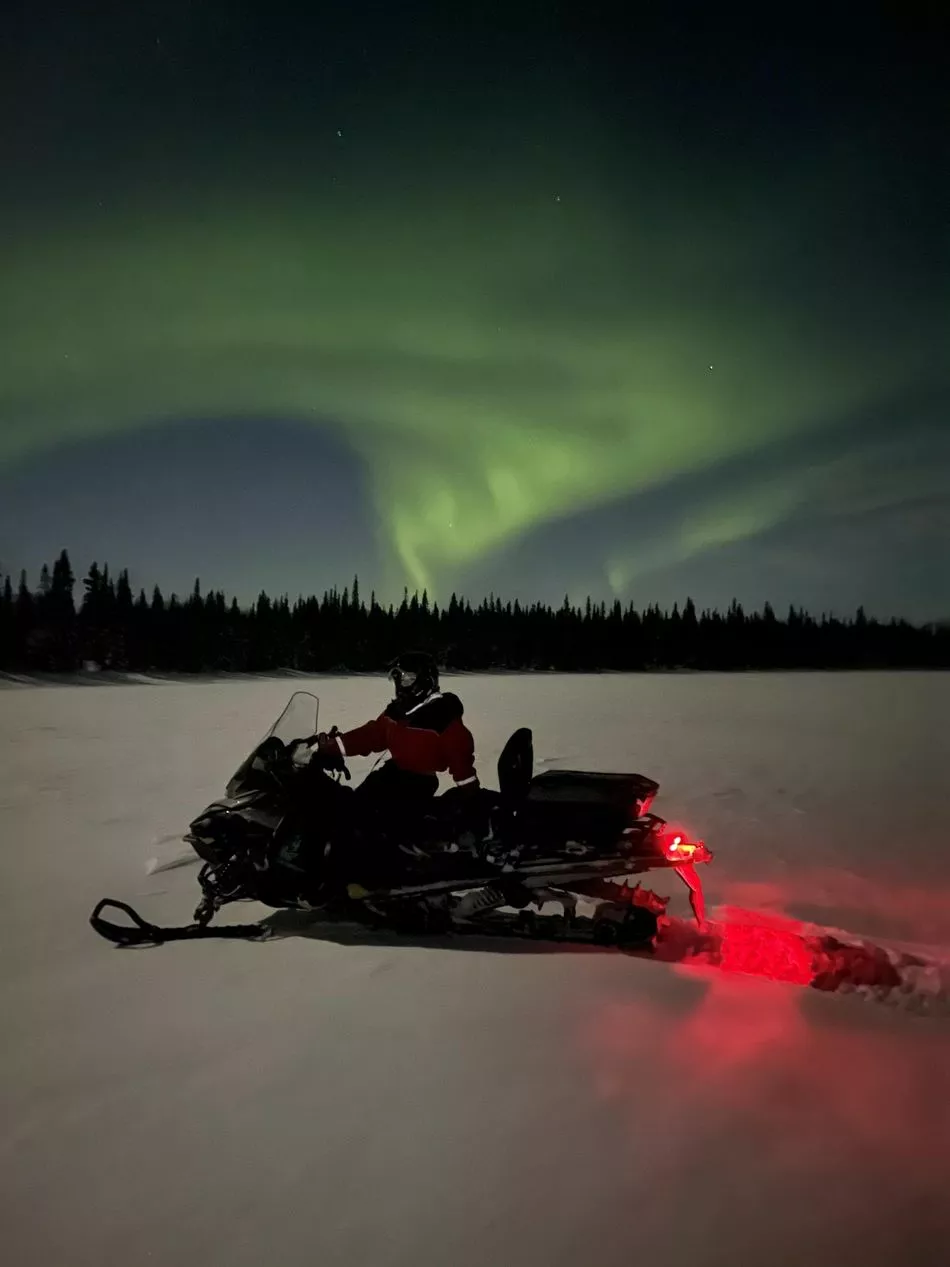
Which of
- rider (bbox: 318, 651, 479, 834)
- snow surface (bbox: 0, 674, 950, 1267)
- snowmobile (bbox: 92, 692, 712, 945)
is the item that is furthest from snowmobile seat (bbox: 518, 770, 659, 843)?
snow surface (bbox: 0, 674, 950, 1267)

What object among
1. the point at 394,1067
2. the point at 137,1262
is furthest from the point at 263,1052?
the point at 137,1262

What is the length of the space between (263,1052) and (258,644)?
1.66 metres

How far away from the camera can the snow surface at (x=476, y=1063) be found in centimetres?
131

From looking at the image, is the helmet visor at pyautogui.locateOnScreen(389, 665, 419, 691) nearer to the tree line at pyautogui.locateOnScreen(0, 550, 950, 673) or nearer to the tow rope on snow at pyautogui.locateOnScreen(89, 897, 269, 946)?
the tree line at pyautogui.locateOnScreen(0, 550, 950, 673)

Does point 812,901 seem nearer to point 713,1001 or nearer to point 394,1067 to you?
point 713,1001

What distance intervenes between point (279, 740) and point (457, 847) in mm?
633

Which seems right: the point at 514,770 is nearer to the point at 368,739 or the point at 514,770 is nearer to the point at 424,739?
the point at 424,739

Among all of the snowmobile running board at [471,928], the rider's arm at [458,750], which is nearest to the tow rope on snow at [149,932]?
the snowmobile running board at [471,928]

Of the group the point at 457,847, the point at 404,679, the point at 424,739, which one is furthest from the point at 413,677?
the point at 457,847

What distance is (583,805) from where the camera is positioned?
2.19 m

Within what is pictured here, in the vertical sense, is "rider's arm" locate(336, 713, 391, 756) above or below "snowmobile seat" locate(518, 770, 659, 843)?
above

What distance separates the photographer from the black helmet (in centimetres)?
255

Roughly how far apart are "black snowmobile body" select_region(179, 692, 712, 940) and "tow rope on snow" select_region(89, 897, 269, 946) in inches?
2.2

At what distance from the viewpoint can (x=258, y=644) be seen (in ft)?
10.3
